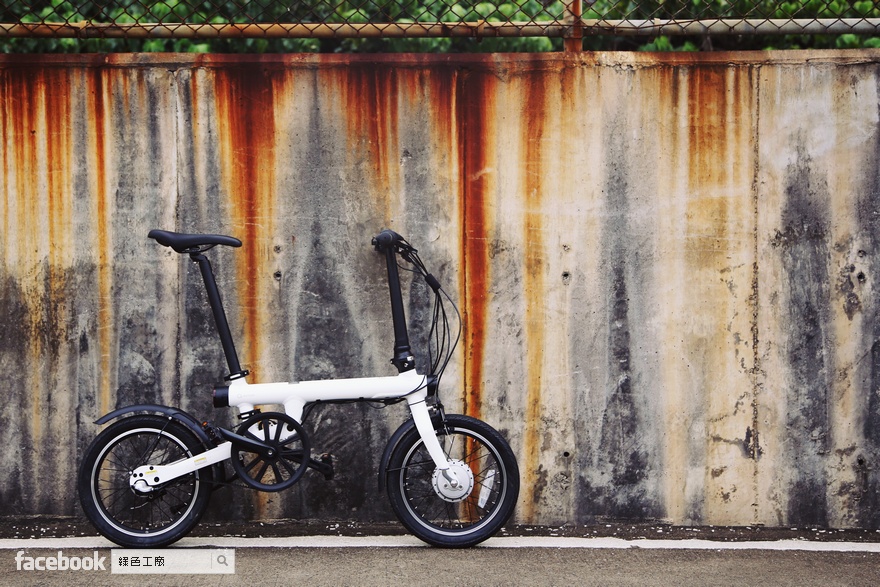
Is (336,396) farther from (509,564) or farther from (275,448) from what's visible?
(509,564)

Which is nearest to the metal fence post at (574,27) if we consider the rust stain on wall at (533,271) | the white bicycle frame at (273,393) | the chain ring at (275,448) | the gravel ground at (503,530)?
the rust stain on wall at (533,271)

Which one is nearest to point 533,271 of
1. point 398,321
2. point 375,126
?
point 398,321

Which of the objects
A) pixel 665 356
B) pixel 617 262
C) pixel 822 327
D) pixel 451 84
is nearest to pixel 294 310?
pixel 451 84

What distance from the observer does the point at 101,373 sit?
14.9 feet

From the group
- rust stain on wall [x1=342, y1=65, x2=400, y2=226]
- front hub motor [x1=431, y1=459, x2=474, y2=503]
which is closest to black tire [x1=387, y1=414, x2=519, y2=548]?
front hub motor [x1=431, y1=459, x2=474, y2=503]

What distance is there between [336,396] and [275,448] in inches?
16.3

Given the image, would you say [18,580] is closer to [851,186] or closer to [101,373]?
[101,373]

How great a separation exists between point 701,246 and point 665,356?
67 centimetres

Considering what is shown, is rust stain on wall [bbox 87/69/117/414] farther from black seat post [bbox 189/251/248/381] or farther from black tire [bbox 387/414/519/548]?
black tire [bbox 387/414/519/548]

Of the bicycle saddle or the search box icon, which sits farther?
the bicycle saddle

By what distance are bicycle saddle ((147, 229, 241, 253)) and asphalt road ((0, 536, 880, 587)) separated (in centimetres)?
158

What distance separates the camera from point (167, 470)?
410 cm

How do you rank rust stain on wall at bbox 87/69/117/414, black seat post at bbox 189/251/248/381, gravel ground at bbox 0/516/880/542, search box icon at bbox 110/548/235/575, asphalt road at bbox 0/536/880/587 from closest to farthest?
1. asphalt road at bbox 0/536/880/587
2. search box icon at bbox 110/548/235/575
3. black seat post at bbox 189/251/248/381
4. gravel ground at bbox 0/516/880/542
5. rust stain on wall at bbox 87/69/117/414

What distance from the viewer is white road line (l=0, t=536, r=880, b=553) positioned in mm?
4156
